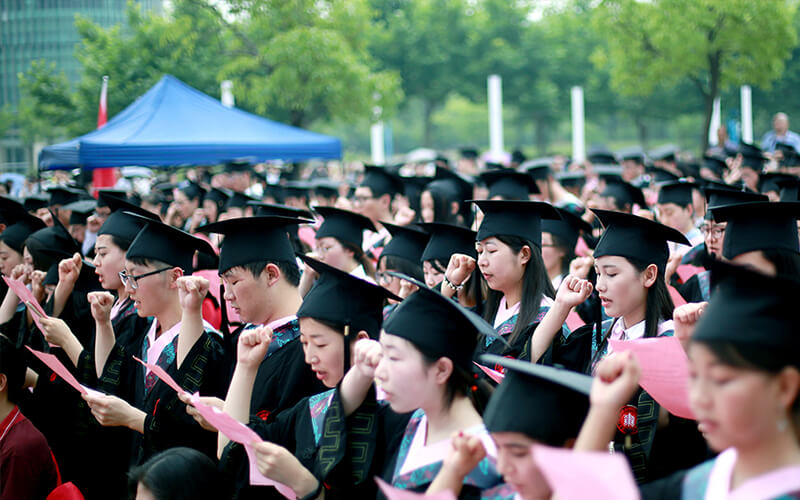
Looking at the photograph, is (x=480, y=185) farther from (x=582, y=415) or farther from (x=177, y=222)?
(x=582, y=415)

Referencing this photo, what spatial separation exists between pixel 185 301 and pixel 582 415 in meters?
2.05

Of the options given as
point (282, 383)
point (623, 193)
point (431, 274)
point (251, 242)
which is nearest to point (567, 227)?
point (431, 274)

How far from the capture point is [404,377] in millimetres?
2424

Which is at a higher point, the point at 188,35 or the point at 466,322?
the point at 188,35

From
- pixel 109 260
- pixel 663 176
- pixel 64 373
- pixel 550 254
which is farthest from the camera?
pixel 663 176

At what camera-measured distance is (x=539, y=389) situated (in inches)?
82.9

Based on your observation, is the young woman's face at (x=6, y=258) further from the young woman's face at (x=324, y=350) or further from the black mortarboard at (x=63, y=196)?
the young woman's face at (x=324, y=350)

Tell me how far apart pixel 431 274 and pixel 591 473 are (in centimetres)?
307

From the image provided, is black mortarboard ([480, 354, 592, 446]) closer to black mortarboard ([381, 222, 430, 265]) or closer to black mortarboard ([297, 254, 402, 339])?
black mortarboard ([297, 254, 402, 339])

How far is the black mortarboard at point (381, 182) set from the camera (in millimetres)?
7699

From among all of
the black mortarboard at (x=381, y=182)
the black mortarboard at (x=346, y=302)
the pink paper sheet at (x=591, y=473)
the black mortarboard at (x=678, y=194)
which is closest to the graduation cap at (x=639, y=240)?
the black mortarboard at (x=346, y=302)

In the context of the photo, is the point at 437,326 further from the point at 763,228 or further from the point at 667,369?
the point at 763,228

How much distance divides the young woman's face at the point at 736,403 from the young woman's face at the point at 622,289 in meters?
1.79

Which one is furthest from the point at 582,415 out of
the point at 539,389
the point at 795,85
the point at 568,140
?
the point at 568,140
